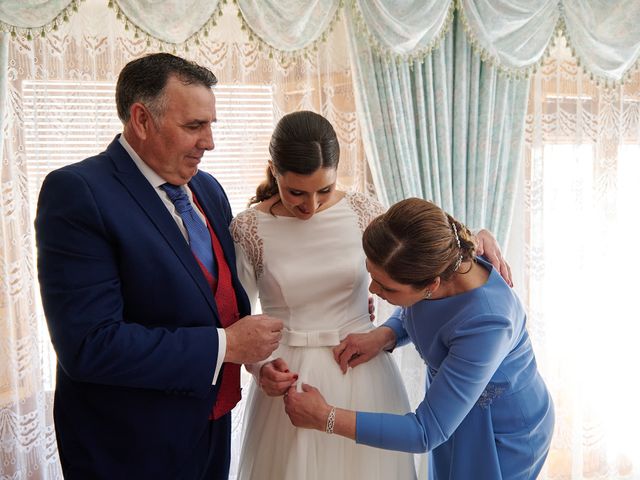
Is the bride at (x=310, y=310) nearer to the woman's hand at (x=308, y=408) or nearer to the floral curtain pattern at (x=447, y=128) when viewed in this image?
the woman's hand at (x=308, y=408)

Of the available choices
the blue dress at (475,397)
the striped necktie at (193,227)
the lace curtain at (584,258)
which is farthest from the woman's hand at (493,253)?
the lace curtain at (584,258)

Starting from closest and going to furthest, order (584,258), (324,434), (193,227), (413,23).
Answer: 1. (193,227)
2. (324,434)
3. (413,23)
4. (584,258)

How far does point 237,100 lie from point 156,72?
1.16 m

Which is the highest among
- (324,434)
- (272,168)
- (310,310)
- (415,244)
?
(272,168)

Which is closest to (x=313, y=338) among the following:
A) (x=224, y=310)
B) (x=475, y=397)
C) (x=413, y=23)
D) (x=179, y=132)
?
(x=224, y=310)

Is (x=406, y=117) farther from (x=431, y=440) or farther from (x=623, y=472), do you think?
(x=623, y=472)

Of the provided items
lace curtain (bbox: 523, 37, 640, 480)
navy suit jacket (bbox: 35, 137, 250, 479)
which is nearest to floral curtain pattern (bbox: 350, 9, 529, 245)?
lace curtain (bbox: 523, 37, 640, 480)

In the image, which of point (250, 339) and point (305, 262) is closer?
point (250, 339)

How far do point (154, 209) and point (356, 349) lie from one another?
2.25 ft

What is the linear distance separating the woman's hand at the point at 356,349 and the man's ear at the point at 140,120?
0.78 m

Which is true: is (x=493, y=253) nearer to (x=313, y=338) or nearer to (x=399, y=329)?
(x=399, y=329)

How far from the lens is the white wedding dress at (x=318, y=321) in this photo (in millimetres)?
1863

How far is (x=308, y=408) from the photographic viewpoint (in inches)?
66.3

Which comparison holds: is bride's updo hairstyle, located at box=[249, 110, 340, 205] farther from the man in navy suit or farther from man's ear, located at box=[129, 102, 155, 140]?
man's ear, located at box=[129, 102, 155, 140]
